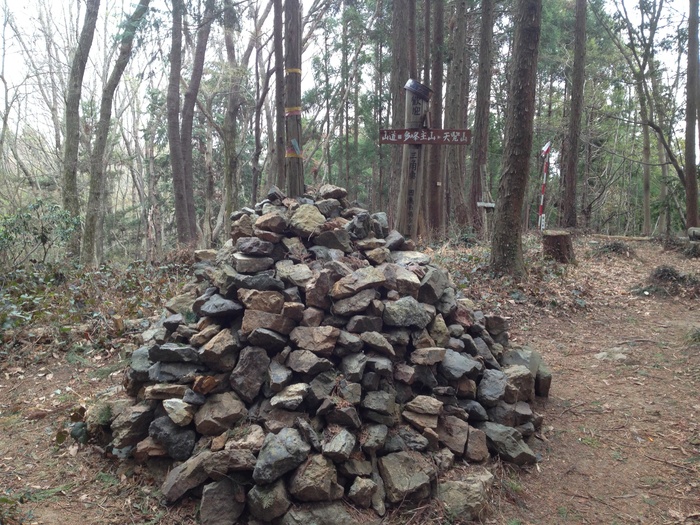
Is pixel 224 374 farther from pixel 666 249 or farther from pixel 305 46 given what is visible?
pixel 305 46

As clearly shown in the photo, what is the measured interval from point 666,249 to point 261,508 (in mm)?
11819

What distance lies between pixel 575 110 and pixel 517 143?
295 inches

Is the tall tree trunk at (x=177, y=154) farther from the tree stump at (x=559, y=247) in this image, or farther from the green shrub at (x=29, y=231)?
the tree stump at (x=559, y=247)

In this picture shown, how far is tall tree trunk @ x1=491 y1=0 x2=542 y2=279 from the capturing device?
712cm

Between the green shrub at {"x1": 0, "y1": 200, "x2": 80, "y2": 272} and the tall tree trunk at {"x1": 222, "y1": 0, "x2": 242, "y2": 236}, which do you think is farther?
the tall tree trunk at {"x1": 222, "y1": 0, "x2": 242, "y2": 236}

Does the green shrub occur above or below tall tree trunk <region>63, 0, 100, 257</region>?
below

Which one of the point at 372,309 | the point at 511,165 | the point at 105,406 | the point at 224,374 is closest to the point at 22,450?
the point at 105,406

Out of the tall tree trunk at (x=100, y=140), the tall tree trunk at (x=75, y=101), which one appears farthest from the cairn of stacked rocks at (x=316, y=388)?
the tall tree trunk at (x=75, y=101)

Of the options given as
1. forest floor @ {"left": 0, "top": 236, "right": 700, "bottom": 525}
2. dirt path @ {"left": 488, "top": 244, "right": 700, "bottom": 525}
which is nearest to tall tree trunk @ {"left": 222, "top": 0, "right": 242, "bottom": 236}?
forest floor @ {"left": 0, "top": 236, "right": 700, "bottom": 525}

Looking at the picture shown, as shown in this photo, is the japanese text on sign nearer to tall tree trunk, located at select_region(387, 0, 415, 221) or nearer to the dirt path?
the dirt path

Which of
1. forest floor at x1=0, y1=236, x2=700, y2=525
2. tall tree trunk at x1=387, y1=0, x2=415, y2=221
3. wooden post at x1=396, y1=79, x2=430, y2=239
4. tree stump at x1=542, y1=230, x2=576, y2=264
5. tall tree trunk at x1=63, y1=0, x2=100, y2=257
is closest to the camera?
forest floor at x1=0, y1=236, x2=700, y2=525

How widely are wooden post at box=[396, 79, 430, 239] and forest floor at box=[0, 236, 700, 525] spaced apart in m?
1.15

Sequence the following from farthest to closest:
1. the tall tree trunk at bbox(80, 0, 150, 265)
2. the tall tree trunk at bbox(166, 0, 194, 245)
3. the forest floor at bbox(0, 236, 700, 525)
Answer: the tall tree trunk at bbox(166, 0, 194, 245) < the tall tree trunk at bbox(80, 0, 150, 265) < the forest floor at bbox(0, 236, 700, 525)

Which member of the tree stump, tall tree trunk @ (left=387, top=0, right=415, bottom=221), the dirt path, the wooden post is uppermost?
tall tree trunk @ (left=387, top=0, right=415, bottom=221)
